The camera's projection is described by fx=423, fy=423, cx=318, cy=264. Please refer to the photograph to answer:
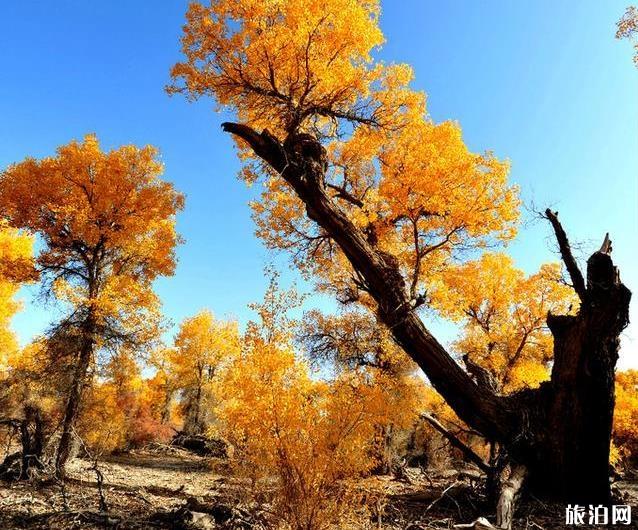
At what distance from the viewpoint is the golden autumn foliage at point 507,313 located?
51.3ft

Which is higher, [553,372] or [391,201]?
[391,201]

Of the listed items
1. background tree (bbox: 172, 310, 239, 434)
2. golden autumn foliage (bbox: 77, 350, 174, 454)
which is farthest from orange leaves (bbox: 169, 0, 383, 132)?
background tree (bbox: 172, 310, 239, 434)

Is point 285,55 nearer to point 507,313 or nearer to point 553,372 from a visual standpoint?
point 553,372

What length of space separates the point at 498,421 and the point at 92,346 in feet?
31.6

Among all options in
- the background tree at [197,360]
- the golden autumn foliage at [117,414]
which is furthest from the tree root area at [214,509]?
the background tree at [197,360]

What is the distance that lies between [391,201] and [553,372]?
5.52 meters

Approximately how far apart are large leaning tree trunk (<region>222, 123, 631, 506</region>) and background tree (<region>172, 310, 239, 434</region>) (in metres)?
21.4

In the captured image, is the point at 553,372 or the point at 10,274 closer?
the point at 553,372

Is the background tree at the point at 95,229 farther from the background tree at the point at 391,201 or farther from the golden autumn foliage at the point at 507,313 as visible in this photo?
the golden autumn foliage at the point at 507,313

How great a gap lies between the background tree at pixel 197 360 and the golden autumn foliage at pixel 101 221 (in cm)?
1549

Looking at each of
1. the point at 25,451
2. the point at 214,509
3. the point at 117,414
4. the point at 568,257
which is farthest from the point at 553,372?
the point at 117,414

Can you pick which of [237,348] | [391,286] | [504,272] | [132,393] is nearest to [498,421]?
[391,286]

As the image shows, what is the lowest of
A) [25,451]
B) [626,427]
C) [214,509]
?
[25,451]

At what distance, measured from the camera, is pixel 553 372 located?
6.14m
